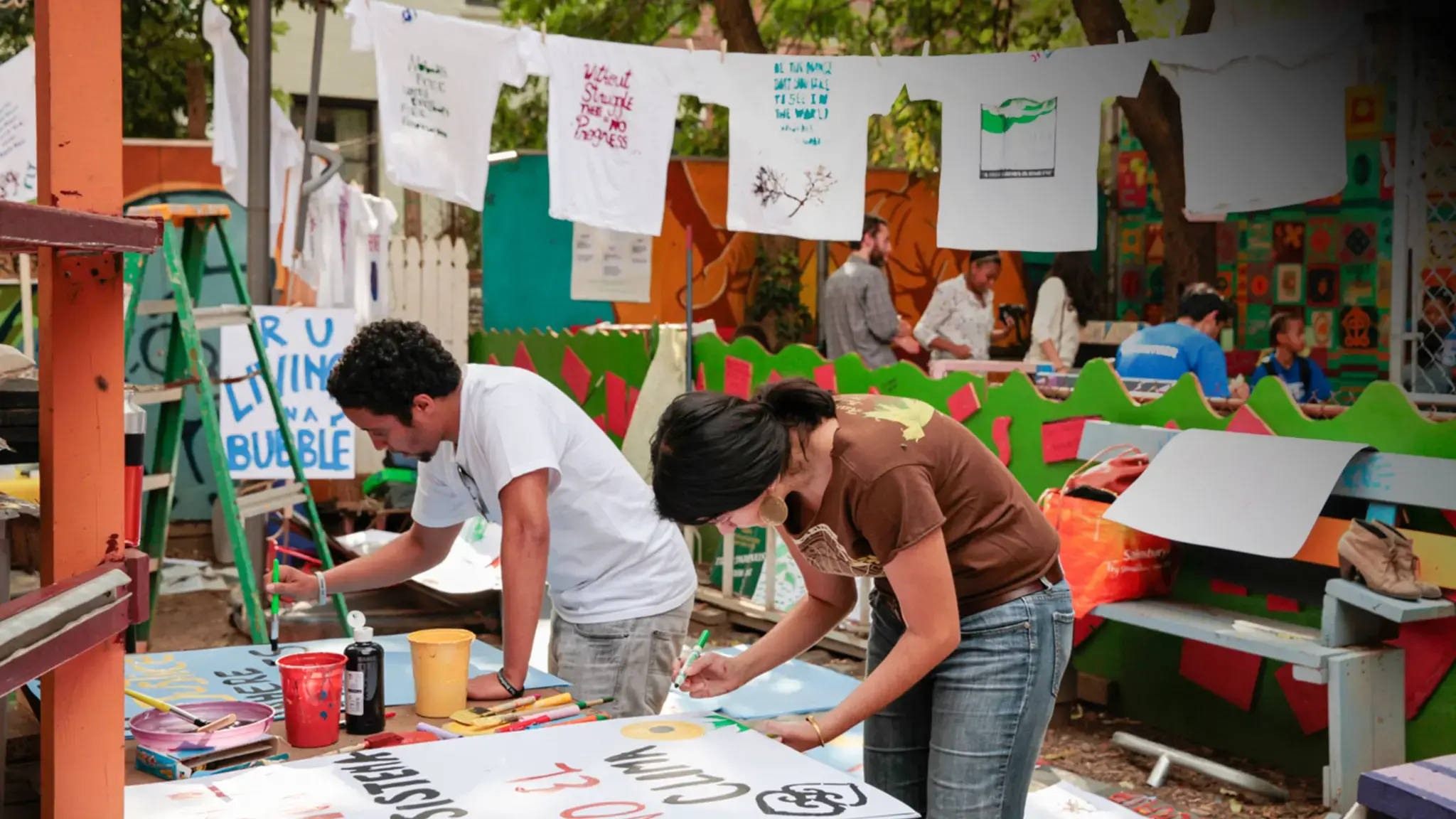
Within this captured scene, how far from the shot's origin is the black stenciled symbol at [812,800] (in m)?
1.98

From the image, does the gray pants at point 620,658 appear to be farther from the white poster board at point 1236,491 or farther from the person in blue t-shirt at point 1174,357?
the person in blue t-shirt at point 1174,357

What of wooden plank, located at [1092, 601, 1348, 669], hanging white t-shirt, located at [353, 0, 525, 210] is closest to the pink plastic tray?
wooden plank, located at [1092, 601, 1348, 669]

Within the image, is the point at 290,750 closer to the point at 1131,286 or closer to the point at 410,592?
the point at 410,592

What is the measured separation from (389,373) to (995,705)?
1477 mm

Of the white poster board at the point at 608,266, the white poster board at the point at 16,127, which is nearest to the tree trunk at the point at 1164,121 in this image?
the white poster board at the point at 608,266

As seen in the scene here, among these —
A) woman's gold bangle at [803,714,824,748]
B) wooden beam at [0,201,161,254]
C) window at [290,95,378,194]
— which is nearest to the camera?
wooden beam at [0,201,161,254]

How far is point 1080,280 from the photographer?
14.6 metres

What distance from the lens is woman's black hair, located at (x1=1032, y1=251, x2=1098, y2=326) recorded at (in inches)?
565

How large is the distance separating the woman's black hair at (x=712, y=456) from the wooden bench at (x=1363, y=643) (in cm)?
307

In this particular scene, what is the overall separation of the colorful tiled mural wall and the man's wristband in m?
10.6

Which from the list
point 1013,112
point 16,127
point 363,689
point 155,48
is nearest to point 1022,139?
point 1013,112

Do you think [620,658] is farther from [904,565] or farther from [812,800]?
[812,800]

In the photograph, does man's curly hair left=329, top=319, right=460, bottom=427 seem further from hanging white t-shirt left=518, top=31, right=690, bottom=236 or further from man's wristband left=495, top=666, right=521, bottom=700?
hanging white t-shirt left=518, top=31, right=690, bottom=236

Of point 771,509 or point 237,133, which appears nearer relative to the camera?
point 771,509
